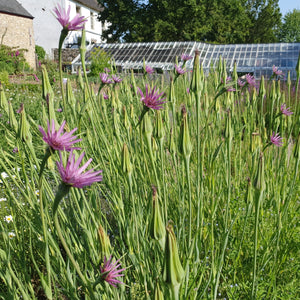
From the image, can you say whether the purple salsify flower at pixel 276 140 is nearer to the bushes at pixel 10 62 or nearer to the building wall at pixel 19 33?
the bushes at pixel 10 62

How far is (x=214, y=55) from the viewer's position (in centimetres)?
1217

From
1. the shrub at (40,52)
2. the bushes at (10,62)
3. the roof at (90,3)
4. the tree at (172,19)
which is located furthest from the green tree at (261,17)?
the bushes at (10,62)

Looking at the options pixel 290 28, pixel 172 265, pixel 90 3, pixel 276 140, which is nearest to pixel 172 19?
pixel 90 3

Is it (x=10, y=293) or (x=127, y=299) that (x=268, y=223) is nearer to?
(x=127, y=299)

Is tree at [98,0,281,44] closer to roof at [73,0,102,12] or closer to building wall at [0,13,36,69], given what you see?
roof at [73,0,102,12]

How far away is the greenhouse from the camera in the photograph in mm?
10945

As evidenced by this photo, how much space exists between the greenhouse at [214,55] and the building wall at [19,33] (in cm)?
759

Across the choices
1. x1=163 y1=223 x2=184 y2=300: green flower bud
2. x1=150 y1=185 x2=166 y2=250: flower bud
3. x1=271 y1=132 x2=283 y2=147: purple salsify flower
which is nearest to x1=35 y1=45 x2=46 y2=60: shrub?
x1=271 y1=132 x2=283 y2=147: purple salsify flower

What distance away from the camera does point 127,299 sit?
1135mm

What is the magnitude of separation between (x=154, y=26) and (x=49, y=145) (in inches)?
827

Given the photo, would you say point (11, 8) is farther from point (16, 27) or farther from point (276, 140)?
point (276, 140)

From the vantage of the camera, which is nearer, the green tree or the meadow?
the meadow

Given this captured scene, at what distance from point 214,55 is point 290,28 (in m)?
30.0

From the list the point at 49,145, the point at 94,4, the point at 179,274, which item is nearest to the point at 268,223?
the point at 179,274
